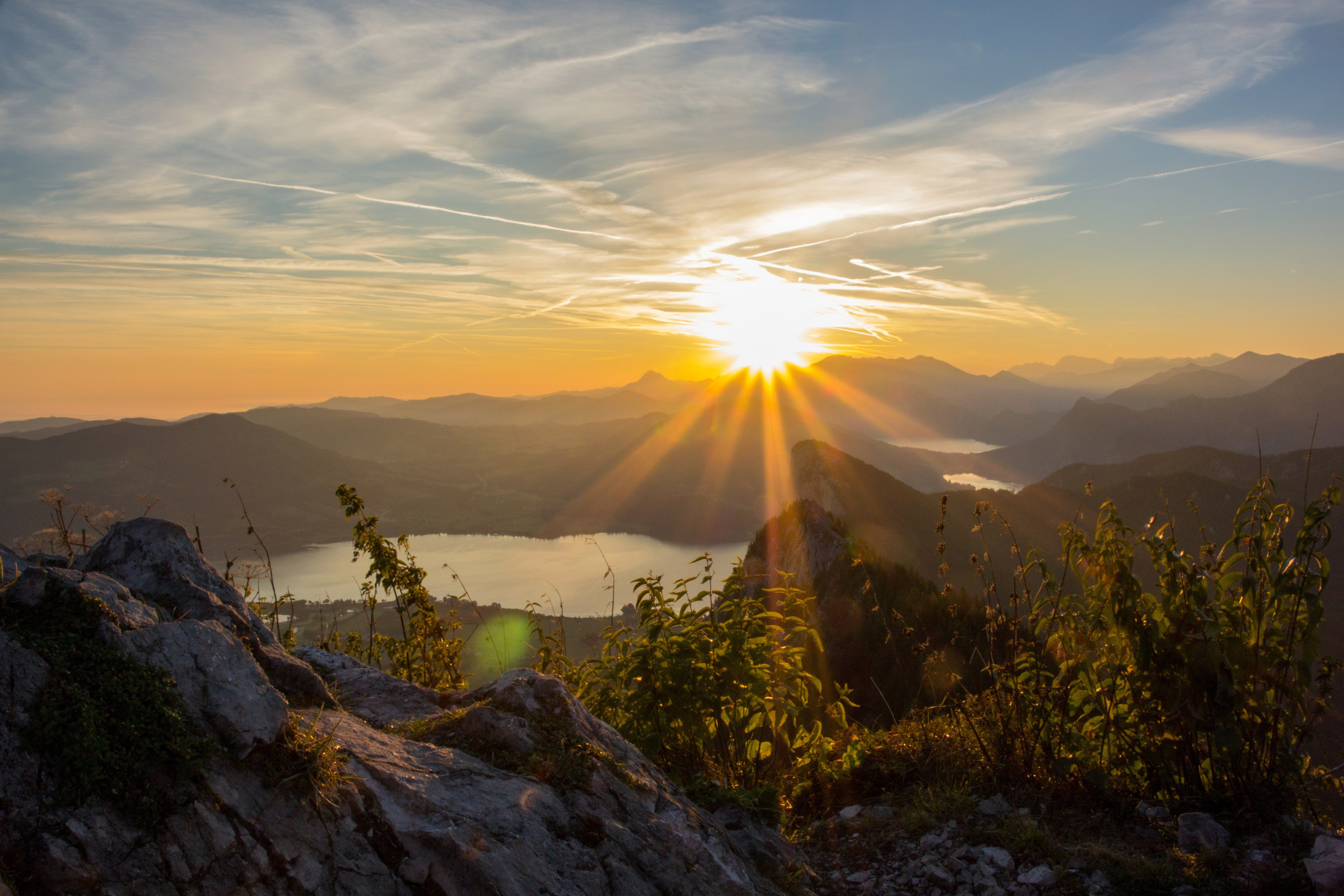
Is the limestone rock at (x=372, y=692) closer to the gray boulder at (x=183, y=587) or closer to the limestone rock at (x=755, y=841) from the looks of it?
the gray boulder at (x=183, y=587)

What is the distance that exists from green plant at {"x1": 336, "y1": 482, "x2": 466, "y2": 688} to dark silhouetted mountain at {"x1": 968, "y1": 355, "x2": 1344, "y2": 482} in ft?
597

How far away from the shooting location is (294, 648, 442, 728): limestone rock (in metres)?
3.59

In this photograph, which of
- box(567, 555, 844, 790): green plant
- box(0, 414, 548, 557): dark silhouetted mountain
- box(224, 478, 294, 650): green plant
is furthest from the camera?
box(0, 414, 548, 557): dark silhouetted mountain

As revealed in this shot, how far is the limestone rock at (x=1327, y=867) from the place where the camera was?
9.66 feet

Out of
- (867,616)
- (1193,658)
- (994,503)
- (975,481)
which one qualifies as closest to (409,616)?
(1193,658)

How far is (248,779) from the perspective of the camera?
2230 millimetres

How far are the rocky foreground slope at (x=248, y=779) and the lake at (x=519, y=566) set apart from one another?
137 ft

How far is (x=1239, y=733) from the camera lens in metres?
3.94

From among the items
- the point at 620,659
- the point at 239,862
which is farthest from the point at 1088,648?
the point at 239,862

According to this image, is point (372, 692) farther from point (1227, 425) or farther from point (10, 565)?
point (1227, 425)

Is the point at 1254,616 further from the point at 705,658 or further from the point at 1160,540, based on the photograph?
the point at 705,658

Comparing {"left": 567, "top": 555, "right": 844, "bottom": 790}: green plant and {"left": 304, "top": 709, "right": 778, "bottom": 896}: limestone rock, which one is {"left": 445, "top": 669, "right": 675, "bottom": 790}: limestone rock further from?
{"left": 567, "top": 555, "right": 844, "bottom": 790}: green plant

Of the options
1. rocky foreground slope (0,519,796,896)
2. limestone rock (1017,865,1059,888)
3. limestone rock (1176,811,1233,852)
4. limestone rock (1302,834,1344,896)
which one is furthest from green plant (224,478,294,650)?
limestone rock (1302,834,1344,896)

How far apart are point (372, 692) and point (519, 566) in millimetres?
83846
